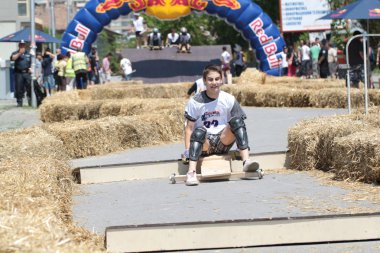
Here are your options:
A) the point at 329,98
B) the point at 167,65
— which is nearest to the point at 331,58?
the point at 167,65

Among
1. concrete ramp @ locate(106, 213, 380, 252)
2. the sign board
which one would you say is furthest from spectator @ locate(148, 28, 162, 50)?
concrete ramp @ locate(106, 213, 380, 252)

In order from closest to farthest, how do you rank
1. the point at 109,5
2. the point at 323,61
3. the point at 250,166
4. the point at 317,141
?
the point at 250,166, the point at 317,141, the point at 323,61, the point at 109,5

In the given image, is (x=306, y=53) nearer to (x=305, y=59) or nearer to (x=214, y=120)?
(x=305, y=59)

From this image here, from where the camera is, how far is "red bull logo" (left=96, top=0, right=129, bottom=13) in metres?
34.2

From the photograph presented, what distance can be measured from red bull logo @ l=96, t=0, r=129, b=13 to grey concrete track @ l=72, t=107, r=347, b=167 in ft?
46.2

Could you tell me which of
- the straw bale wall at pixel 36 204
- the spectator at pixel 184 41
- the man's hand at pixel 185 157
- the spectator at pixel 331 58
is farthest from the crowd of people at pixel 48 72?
the man's hand at pixel 185 157

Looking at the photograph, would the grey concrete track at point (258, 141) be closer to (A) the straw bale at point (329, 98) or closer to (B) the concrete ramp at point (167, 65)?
(A) the straw bale at point (329, 98)

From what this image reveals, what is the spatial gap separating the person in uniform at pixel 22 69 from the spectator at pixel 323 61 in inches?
443

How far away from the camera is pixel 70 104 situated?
64.5 ft

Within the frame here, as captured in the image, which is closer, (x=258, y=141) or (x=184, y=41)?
(x=258, y=141)

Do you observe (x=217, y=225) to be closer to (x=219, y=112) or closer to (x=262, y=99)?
(x=219, y=112)

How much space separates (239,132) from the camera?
9.88 m

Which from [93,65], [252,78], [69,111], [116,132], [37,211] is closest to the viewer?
[37,211]

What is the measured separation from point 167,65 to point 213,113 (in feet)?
95.0
